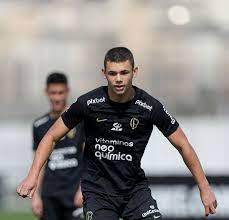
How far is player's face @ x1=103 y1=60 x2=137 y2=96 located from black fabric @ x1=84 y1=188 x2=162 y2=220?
805mm

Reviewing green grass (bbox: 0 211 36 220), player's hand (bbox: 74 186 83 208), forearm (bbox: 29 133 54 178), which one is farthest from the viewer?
green grass (bbox: 0 211 36 220)

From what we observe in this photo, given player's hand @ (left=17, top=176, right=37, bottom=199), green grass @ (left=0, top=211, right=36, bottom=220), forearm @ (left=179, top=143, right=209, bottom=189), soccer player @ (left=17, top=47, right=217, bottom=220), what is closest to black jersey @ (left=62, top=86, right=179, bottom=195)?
soccer player @ (left=17, top=47, right=217, bottom=220)

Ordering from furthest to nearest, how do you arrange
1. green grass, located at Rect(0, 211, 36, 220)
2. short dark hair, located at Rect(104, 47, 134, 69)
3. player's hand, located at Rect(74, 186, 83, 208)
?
green grass, located at Rect(0, 211, 36, 220), player's hand, located at Rect(74, 186, 83, 208), short dark hair, located at Rect(104, 47, 134, 69)

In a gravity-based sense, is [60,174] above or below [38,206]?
above

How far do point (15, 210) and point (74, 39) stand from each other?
11.1 feet

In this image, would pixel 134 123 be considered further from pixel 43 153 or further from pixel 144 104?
pixel 43 153

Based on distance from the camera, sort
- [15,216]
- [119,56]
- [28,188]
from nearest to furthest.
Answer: [28,188] < [119,56] < [15,216]

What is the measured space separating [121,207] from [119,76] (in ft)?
3.29

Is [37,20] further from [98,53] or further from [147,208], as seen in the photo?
[147,208]

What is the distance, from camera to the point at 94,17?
15.2 m

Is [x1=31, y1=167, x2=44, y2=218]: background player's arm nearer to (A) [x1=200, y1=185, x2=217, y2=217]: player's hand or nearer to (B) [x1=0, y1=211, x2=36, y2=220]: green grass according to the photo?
(A) [x1=200, y1=185, x2=217, y2=217]: player's hand

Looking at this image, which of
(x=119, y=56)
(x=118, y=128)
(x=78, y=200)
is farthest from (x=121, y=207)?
(x=78, y=200)

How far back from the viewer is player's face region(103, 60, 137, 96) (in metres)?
6.29

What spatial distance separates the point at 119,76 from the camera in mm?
6281
